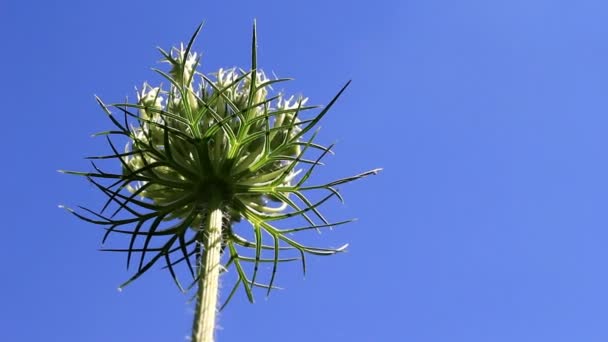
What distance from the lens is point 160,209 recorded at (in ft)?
20.5

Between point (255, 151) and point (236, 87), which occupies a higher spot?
point (236, 87)

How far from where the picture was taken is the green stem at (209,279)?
4.92 meters

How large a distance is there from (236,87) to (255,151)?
29.1 inches

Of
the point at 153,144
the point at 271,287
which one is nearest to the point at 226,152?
the point at 153,144

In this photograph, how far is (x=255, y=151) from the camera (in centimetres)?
627

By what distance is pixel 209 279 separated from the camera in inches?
206

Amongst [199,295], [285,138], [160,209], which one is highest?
[285,138]

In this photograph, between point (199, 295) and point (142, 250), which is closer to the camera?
point (199, 295)

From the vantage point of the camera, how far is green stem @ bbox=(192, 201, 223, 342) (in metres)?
4.92

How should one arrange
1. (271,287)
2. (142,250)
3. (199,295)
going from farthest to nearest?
(271,287), (142,250), (199,295)

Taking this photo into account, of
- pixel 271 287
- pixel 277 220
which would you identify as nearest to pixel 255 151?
pixel 277 220

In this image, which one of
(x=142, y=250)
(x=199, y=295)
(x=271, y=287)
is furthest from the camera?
(x=271, y=287)

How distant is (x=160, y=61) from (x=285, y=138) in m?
1.50

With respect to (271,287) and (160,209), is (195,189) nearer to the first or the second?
(160,209)
